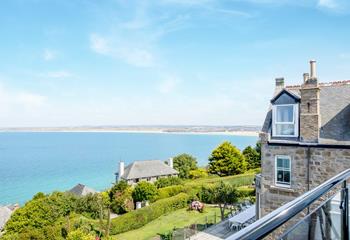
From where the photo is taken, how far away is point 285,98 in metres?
11.6

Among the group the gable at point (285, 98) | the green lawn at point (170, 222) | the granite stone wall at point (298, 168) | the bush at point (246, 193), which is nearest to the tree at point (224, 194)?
the green lawn at point (170, 222)

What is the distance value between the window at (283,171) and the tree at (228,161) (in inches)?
980

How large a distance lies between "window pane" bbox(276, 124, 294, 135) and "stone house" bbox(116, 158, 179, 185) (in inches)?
987

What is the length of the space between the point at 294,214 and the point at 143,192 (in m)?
26.2

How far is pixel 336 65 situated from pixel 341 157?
6.51m

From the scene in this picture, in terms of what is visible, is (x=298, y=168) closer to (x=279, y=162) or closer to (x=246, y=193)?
(x=279, y=162)

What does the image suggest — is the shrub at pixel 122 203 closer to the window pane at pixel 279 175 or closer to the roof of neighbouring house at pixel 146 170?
the roof of neighbouring house at pixel 146 170

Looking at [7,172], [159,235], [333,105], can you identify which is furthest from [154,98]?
→ [333,105]

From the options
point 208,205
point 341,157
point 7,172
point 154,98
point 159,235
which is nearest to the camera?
point 341,157

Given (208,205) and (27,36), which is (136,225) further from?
(27,36)

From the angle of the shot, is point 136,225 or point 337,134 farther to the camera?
point 136,225

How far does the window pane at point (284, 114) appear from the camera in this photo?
37.6ft

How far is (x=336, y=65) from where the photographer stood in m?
14.8

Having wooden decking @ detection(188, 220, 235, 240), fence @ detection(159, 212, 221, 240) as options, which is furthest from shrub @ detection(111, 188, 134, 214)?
wooden decking @ detection(188, 220, 235, 240)
